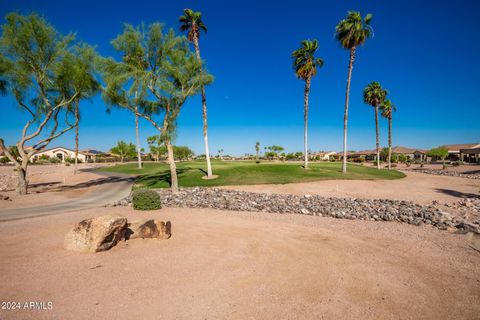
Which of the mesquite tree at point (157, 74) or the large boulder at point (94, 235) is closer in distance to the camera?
the large boulder at point (94, 235)

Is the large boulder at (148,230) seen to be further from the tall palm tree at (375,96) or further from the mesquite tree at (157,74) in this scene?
the tall palm tree at (375,96)

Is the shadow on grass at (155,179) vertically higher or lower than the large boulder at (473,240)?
higher

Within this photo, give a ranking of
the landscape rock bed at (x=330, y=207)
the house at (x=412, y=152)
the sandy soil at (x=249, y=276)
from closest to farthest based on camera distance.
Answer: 1. the sandy soil at (x=249, y=276)
2. the landscape rock bed at (x=330, y=207)
3. the house at (x=412, y=152)

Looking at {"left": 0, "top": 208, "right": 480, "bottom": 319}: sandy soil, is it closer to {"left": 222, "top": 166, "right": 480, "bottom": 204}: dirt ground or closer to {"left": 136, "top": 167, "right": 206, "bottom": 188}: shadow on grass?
{"left": 222, "top": 166, "right": 480, "bottom": 204}: dirt ground

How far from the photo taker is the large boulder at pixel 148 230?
26.2ft

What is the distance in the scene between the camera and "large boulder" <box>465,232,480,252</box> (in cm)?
769

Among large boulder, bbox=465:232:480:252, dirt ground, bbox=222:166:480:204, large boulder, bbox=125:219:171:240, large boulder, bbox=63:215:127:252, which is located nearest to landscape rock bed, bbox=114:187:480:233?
large boulder, bbox=465:232:480:252

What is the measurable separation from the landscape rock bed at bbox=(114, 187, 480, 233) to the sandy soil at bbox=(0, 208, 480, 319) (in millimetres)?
2259

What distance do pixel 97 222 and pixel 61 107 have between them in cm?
2140

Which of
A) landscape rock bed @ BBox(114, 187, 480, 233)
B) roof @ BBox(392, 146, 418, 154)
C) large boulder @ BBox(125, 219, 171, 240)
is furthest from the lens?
roof @ BBox(392, 146, 418, 154)

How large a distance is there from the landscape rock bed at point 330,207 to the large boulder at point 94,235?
7.59 meters

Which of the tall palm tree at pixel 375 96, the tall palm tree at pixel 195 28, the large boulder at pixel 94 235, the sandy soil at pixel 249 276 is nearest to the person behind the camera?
the sandy soil at pixel 249 276

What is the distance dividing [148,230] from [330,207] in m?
10.2

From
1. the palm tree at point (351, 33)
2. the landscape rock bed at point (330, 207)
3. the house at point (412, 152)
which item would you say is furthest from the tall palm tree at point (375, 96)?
the house at point (412, 152)
